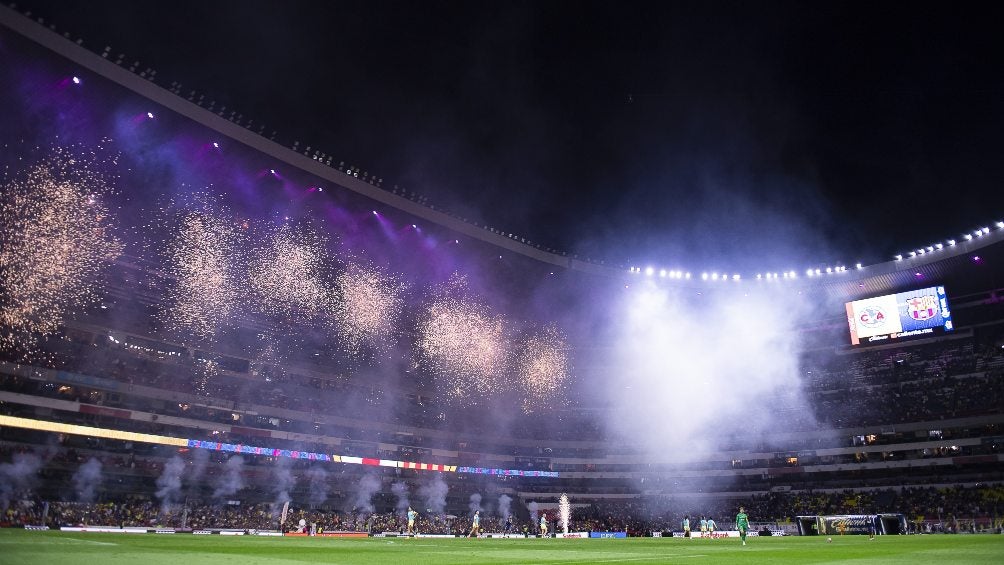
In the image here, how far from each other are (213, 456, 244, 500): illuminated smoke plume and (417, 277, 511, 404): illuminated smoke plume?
22.3 metres

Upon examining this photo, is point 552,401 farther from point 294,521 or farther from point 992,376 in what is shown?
point 992,376

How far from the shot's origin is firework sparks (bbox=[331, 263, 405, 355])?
59906 mm

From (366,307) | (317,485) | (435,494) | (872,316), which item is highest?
(366,307)

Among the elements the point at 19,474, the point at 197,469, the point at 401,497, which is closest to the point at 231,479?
the point at 197,469

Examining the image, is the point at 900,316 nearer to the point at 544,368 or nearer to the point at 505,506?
the point at 544,368

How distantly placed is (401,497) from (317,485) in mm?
8449

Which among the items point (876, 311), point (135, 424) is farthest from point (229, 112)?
point (876, 311)

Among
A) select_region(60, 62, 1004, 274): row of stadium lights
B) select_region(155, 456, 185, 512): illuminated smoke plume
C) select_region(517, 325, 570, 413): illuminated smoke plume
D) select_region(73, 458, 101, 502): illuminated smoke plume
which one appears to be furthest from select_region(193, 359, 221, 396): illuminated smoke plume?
select_region(517, 325, 570, 413): illuminated smoke plume

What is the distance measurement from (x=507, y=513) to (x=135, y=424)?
36958mm

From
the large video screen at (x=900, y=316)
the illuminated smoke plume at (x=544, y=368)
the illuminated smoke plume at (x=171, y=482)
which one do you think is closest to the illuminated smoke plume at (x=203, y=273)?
A: the illuminated smoke plume at (x=171, y=482)

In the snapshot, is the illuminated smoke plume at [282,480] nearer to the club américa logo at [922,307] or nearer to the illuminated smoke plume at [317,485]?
the illuminated smoke plume at [317,485]

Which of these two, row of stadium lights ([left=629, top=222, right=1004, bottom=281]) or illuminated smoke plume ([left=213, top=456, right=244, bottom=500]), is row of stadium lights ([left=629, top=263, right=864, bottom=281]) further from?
illuminated smoke plume ([left=213, top=456, right=244, bottom=500])

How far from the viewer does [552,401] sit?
76.6m

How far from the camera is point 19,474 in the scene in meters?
39.2
